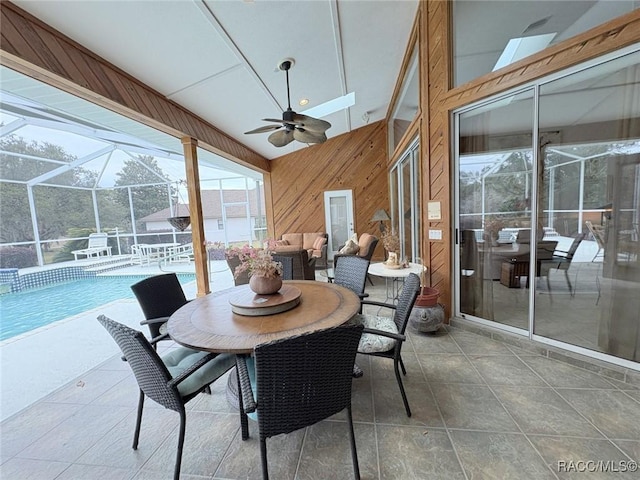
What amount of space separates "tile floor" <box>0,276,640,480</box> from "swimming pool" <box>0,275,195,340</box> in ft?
10.8

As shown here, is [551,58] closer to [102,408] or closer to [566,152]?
[566,152]

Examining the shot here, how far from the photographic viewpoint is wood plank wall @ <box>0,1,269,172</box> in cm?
190

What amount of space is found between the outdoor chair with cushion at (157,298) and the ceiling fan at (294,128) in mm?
1758

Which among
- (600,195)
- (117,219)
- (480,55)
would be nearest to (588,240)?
(600,195)

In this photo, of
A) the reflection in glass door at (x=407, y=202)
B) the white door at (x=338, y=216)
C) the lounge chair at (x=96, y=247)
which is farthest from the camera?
the lounge chair at (x=96, y=247)

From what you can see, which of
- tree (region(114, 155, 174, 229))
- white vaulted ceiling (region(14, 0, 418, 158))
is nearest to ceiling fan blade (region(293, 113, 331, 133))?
white vaulted ceiling (region(14, 0, 418, 158))

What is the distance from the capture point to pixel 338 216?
7816 millimetres

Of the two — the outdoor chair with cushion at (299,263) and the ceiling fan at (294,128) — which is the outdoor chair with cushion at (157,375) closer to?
the ceiling fan at (294,128)

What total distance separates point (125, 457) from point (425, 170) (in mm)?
3608

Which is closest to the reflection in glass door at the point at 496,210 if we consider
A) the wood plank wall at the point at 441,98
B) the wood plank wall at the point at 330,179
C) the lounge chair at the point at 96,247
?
the wood plank wall at the point at 441,98

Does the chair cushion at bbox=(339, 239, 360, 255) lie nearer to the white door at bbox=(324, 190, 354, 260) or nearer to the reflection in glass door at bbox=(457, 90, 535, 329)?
the reflection in glass door at bbox=(457, 90, 535, 329)

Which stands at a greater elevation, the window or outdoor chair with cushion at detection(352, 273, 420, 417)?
the window

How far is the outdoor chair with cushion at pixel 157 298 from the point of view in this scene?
205 cm

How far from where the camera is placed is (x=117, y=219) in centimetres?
925
